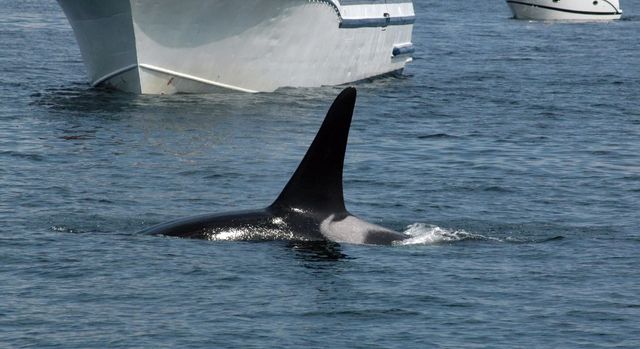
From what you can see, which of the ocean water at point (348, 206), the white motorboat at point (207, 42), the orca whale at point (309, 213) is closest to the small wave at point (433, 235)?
the ocean water at point (348, 206)

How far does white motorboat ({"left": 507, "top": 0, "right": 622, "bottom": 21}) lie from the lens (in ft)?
244

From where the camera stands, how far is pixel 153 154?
2452 centimetres

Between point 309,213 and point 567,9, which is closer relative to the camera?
point 309,213

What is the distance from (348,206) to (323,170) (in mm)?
4305

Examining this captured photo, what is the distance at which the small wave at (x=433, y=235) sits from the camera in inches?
688

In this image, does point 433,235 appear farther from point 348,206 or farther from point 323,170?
point 348,206

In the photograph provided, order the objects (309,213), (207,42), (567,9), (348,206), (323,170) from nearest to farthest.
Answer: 1. (323,170)
2. (309,213)
3. (348,206)
4. (207,42)
5. (567,9)

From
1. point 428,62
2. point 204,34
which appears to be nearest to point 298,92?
point 204,34

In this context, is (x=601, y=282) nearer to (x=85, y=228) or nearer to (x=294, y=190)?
(x=294, y=190)

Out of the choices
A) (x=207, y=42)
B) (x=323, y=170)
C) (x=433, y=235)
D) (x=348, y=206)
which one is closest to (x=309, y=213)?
(x=323, y=170)

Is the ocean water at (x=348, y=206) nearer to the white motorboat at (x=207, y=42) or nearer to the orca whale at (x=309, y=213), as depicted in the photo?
the orca whale at (x=309, y=213)

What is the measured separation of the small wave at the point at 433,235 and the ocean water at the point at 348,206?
1.9 inches

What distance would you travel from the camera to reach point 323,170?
640 inches

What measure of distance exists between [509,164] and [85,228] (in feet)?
33.5
